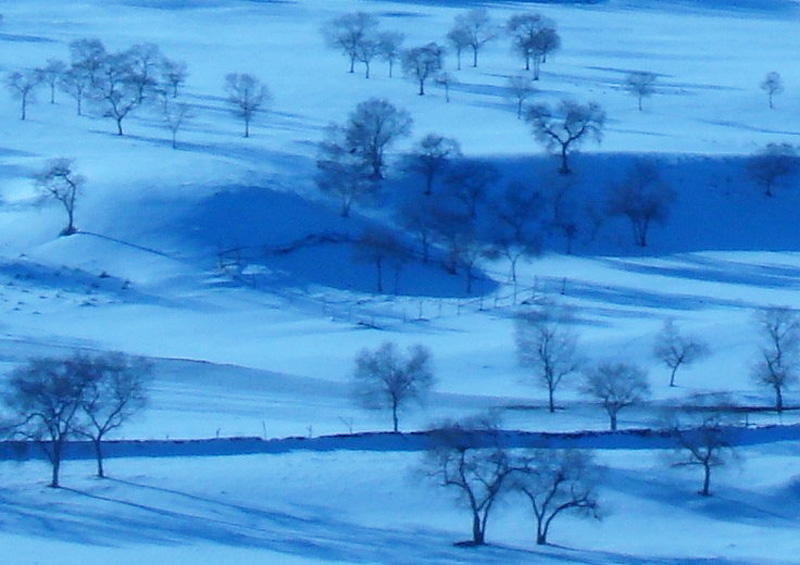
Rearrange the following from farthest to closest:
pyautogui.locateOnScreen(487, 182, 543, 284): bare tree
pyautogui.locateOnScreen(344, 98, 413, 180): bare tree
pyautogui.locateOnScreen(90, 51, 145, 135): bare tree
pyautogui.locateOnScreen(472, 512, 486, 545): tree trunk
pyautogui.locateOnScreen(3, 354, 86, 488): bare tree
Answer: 1. pyautogui.locateOnScreen(90, 51, 145, 135): bare tree
2. pyautogui.locateOnScreen(344, 98, 413, 180): bare tree
3. pyautogui.locateOnScreen(487, 182, 543, 284): bare tree
4. pyautogui.locateOnScreen(3, 354, 86, 488): bare tree
5. pyautogui.locateOnScreen(472, 512, 486, 545): tree trunk

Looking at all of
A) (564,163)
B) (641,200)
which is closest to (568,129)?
(564,163)

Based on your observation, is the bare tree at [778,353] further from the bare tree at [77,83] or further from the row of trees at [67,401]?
the bare tree at [77,83]

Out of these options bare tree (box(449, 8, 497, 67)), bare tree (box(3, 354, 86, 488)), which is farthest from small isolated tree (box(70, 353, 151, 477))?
bare tree (box(449, 8, 497, 67))

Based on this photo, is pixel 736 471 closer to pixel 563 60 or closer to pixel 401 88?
pixel 401 88

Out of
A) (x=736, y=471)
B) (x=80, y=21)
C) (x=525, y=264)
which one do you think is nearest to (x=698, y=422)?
(x=736, y=471)

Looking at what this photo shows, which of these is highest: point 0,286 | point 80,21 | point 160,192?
point 80,21

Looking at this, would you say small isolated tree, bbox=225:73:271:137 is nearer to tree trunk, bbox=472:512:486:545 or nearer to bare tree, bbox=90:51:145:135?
bare tree, bbox=90:51:145:135
